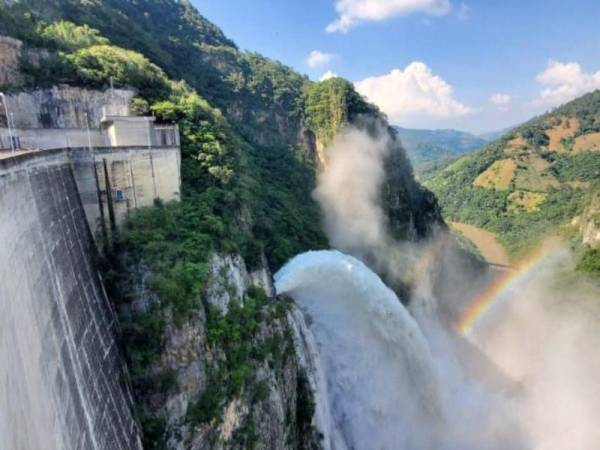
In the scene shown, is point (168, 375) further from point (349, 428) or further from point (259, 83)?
point (259, 83)

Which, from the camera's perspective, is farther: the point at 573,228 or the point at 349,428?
the point at 573,228

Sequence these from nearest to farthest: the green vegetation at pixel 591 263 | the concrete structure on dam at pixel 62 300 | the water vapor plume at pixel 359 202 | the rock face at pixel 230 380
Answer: the concrete structure on dam at pixel 62 300 → the rock face at pixel 230 380 → the water vapor plume at pixel 359 202 → the green vegetation at pixel 591 263

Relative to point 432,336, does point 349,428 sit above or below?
above

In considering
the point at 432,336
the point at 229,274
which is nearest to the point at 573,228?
the point at 432,336

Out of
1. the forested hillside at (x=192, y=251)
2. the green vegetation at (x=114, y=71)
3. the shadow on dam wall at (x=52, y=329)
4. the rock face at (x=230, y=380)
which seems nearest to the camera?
the shadow on dam wall at (x=52, y=329)

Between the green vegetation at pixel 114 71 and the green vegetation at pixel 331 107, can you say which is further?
the green vegetation at pixel 331 107

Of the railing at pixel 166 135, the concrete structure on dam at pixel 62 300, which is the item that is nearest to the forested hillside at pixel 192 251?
the concrete structure on dam at pixel 62 300

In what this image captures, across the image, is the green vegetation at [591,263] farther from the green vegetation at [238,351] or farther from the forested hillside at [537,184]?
the green vegetation at [238,351]
